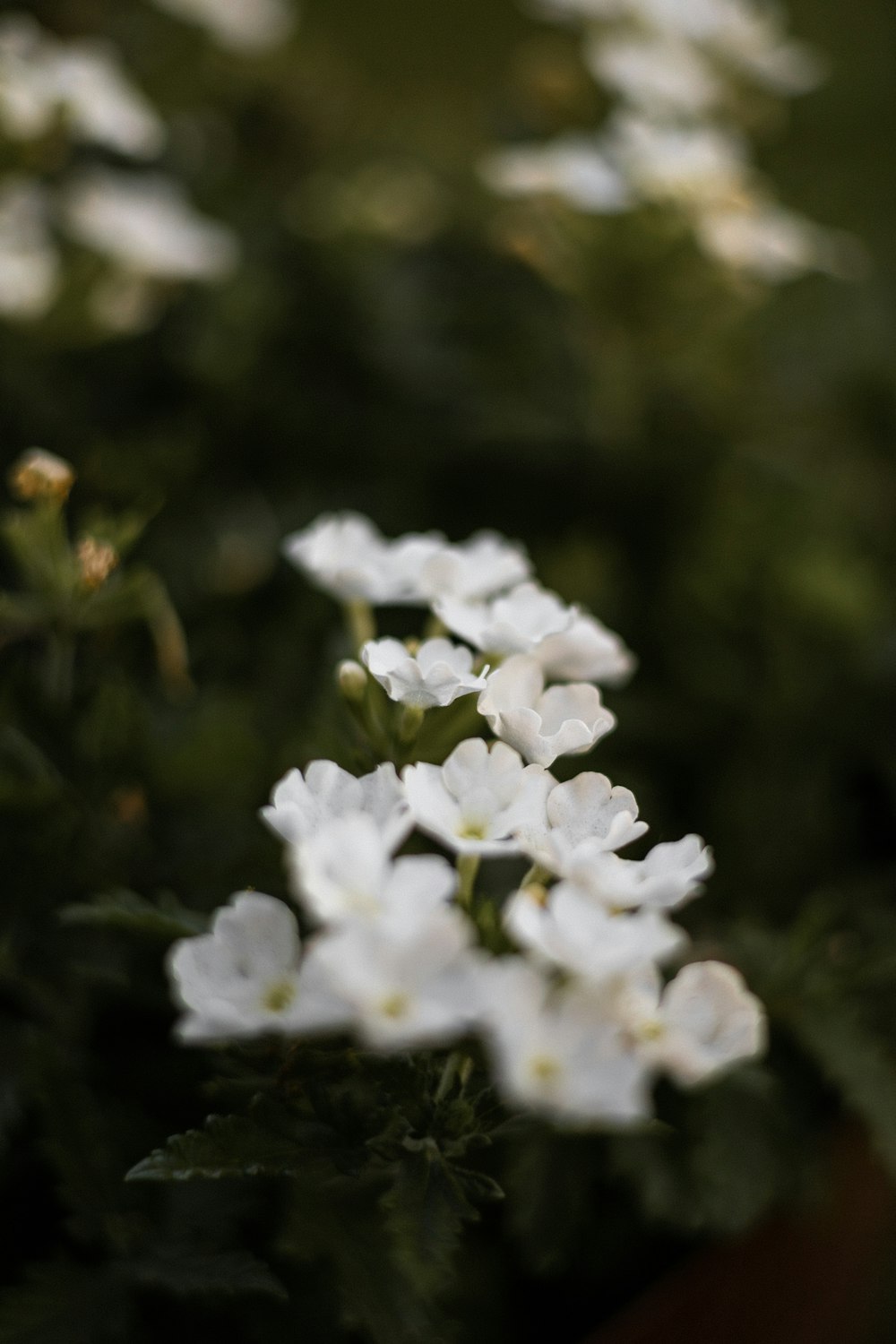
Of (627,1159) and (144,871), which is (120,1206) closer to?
(144,871)

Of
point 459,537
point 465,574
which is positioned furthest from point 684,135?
point 465,574

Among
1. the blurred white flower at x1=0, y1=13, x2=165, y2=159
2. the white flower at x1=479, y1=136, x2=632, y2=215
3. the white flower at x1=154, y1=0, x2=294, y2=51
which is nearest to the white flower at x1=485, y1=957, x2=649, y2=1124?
the white flower at x1=479, y1=136, x2=632, y2=215

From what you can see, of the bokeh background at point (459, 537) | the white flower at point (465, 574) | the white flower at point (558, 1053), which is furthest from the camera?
the bokeh background at point (459, 537)

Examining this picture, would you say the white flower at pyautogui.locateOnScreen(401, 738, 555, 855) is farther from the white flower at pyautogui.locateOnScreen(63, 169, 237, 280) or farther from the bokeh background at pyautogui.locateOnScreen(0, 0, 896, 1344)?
the white flower at pyautogui.locateOnScreen(63, 169, 237, 280)

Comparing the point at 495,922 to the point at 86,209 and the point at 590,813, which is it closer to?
the point at 590,813

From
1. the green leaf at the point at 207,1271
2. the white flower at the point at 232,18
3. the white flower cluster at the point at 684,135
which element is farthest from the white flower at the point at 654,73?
the green leaf at the point at 207,1271

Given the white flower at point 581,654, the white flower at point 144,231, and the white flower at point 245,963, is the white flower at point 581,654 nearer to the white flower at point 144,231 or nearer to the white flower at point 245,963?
the white flower at point 245,963
